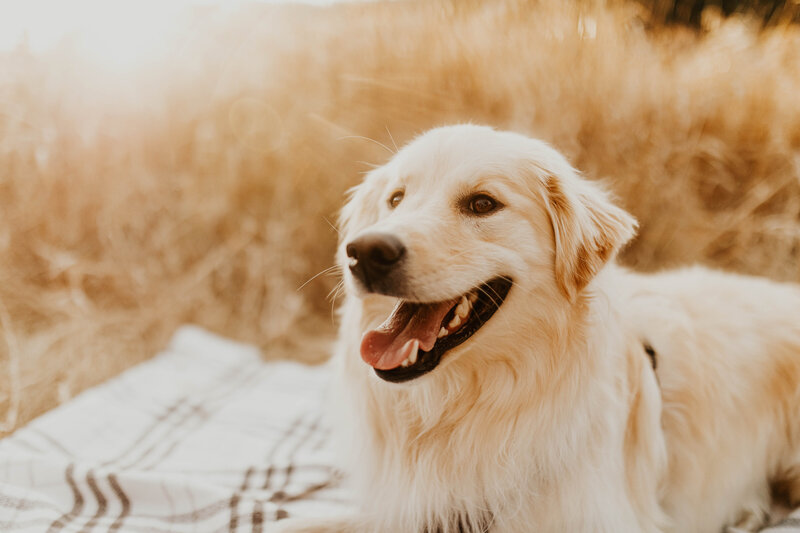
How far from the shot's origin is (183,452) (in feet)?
8.07

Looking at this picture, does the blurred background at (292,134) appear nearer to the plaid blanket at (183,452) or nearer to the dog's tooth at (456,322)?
the plaid blanket at (183,452)

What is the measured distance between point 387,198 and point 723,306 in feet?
4.20

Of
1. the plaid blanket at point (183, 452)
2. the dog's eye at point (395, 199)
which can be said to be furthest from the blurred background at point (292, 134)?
Answer: the dog's eye at point (395, 199)

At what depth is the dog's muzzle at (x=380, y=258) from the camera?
139 cm

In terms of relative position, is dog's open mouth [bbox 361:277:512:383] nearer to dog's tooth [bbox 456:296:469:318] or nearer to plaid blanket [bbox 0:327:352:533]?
dog's tooth [bbox 456:296:469:318]

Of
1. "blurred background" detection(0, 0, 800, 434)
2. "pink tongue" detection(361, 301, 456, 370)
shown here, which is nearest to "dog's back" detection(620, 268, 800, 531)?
"pink tongue" detection(361, 301, 456, 370)

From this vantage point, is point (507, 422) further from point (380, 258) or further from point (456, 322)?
point (380, 258)

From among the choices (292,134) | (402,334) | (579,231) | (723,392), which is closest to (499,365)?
(402,334)

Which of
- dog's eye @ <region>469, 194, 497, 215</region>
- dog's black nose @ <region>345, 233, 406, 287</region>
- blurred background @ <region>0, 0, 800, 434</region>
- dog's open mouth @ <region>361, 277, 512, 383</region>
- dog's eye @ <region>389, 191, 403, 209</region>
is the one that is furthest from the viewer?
blurred background @ <region>0, 0, 800, 434</region>

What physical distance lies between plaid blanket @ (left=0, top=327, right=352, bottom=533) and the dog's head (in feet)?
2.85

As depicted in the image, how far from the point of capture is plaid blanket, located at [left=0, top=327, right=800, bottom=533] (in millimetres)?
1879

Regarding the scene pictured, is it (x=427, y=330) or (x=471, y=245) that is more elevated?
(x=471, y=245)

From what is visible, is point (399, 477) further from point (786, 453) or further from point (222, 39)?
point (222, 39)

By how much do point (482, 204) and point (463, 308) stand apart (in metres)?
0.31
